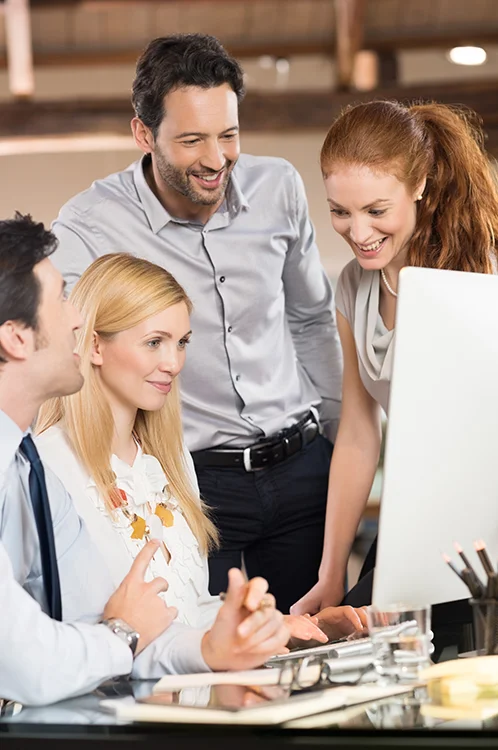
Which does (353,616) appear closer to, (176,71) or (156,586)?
(156,586)

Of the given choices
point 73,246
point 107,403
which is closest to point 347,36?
point 73,246

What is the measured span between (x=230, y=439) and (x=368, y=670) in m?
1.19

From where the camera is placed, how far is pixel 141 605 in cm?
148

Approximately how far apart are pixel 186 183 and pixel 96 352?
0.51m

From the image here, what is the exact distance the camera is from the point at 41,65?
23.1ft

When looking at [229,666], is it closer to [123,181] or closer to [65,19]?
[123,181]

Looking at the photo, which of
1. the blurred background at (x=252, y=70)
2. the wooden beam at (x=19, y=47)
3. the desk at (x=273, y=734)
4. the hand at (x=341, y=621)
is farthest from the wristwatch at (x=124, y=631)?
the wooden beam at (x=19, y=47)

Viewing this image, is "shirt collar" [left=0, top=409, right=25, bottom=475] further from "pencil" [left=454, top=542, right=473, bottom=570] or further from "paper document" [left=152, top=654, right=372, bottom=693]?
"pencil" [left=454, top=542, right=473, bottom=570]

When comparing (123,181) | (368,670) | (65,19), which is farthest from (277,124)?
(368,670)

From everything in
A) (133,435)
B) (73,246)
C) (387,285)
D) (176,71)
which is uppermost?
(176,71)

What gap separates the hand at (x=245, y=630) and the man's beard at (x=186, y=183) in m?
1.11

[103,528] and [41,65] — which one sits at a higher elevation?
[41,65]

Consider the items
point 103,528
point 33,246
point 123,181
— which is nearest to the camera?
point 33,246

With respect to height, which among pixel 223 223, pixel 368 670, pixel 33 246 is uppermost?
pixel 223 223
